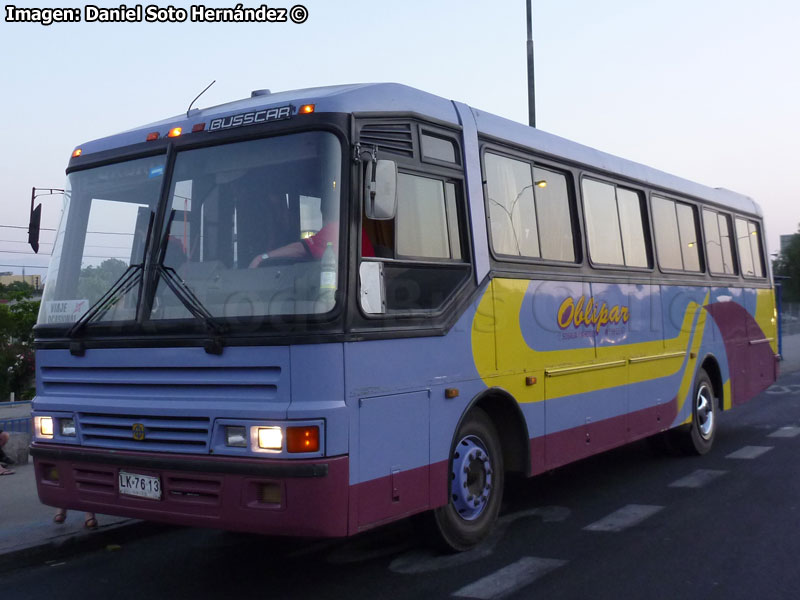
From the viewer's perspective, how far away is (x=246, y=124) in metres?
5.71

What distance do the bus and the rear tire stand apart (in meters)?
3.55

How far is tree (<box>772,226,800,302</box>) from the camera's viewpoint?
72.1 meters

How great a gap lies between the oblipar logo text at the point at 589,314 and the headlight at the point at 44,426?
4.13m

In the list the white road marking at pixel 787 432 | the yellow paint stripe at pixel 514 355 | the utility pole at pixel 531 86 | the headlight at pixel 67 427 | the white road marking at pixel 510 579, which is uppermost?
the utility pole at pixel 531 86

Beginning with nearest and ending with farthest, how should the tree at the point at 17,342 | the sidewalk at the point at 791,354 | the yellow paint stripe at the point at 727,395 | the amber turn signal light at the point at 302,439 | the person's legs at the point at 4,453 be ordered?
the amber turn signal light at the point at 302,439, the person's legs at the point at 4,453, the yellow paint stripe at the point at 727,395, the sidewalk at the point at 791,354, the tree at the point at 17,342

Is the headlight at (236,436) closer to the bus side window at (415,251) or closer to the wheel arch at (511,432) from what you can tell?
the bus side window at (415,251)

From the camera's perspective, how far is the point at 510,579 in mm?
5859

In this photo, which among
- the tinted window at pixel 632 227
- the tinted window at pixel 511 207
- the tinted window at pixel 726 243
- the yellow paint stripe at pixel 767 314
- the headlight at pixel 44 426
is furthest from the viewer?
the yellow paint stripe at pixel 767 314

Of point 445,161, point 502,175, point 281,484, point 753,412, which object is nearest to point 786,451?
point 753,412

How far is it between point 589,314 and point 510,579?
3.15 meters

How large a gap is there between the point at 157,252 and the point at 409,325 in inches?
65.3

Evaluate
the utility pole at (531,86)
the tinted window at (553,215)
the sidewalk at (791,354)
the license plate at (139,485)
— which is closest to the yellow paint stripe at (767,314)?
the utility pole at (531,86)

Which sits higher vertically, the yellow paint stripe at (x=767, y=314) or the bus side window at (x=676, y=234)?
the bus side window at (x=676, y=234)

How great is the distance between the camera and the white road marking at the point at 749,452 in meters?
10.8
